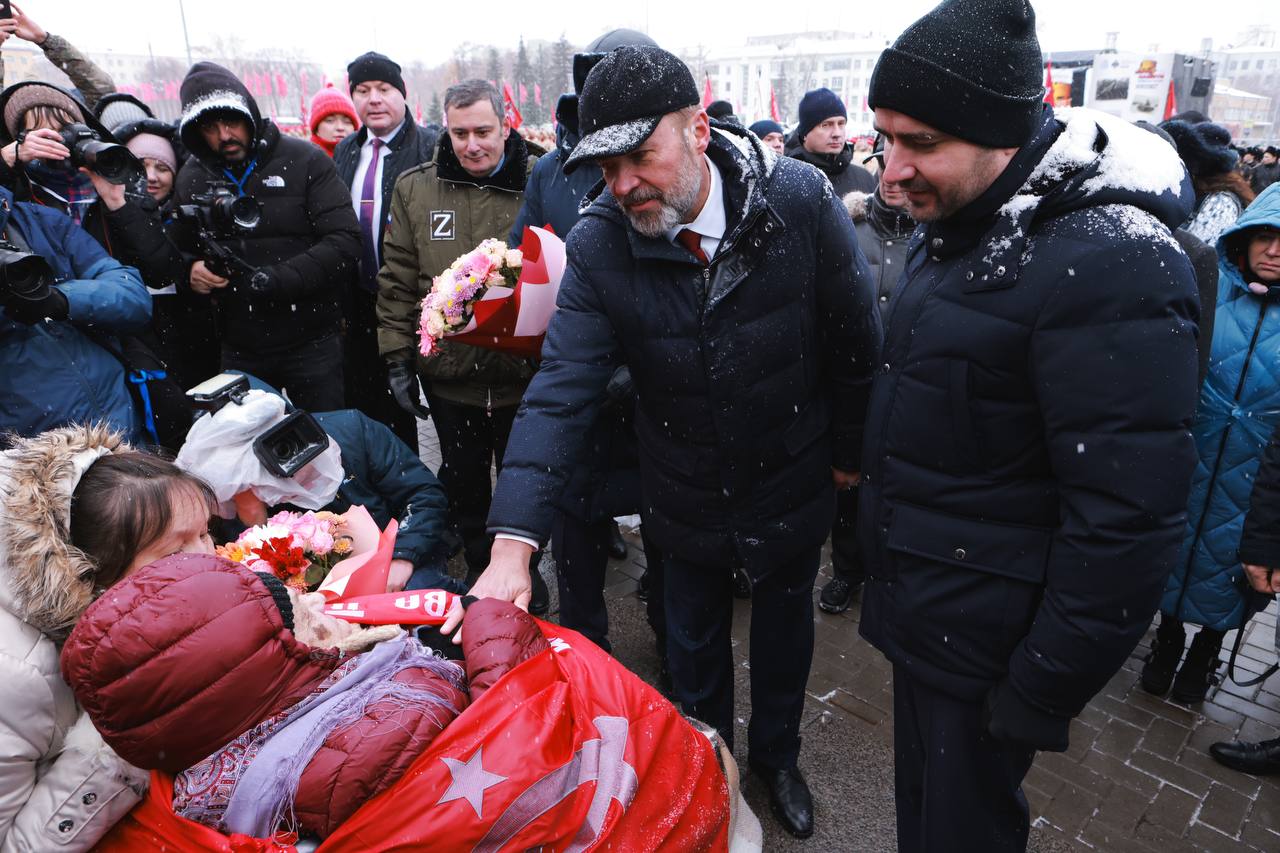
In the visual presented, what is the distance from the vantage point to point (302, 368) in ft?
14.9

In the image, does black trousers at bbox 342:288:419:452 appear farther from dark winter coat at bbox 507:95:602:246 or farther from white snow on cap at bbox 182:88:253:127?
dark winter coat at bbox 507:95:602:246

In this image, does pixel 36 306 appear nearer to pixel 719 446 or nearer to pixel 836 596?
pixel 719 446

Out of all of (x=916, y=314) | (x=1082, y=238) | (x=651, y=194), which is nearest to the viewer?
(x=1082, y=238)

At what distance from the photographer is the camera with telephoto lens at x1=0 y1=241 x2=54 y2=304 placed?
9.43 ft

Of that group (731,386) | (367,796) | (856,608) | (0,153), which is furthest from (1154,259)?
(0,153)

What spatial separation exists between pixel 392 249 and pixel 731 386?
8.59 ft

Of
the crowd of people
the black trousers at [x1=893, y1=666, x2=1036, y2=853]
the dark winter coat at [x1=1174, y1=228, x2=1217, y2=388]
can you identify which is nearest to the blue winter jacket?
the crowd of people

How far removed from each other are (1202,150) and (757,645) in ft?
10.2

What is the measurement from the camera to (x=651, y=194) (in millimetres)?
2156

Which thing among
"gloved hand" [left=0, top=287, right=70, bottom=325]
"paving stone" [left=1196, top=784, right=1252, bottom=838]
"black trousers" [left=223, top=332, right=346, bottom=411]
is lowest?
"paving stone" [left=1196, top=784, right=1252, bottom=838]

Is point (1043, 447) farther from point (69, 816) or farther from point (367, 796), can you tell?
point (69, 816)

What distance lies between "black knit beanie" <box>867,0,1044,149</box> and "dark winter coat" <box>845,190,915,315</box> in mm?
2286

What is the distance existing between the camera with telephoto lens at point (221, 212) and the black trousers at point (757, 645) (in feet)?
9.62

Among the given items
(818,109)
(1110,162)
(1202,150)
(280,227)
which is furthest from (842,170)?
(1110,162)
